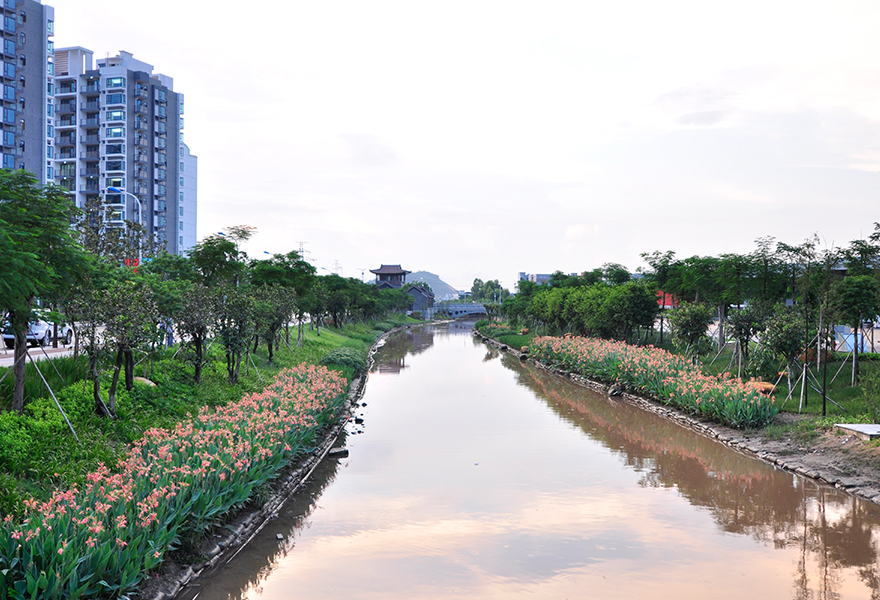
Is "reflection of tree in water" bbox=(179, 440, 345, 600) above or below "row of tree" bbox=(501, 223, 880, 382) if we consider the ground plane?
below

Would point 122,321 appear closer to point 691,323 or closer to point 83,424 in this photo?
point 83,424

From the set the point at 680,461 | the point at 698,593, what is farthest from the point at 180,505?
the point at 680,461

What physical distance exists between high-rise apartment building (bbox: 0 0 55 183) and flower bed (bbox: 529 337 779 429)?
52.3m

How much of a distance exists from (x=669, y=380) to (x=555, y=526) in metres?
12.6

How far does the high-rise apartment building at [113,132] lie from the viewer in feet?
251

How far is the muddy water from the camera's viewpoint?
9008mm

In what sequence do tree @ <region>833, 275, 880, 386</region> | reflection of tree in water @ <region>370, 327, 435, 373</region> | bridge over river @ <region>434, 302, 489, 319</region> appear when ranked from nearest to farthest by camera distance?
tree @ <region>833, 275, 880, 386</region>
reflection of tree in water @ <region>370, 327, 435, 373</region>
bridge over river @ <region>434, 302, 489, 319</region>

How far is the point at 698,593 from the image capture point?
873 cm

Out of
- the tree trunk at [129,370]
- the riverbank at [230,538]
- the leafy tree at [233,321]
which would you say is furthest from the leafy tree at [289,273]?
the riverbank at [230,538]

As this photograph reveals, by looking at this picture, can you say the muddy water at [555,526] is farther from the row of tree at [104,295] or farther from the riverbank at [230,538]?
the row of tree at [104,295]

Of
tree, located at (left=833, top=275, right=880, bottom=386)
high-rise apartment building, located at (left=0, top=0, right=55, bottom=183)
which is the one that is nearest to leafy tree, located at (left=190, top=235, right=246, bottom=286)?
tree, located at (left=833, top=275, right=880, bottom=386)

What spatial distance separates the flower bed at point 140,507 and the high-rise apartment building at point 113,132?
69.1 meters

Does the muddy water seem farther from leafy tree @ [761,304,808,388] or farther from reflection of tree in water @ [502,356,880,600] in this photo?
leafy tree @ [761,304,808,388]

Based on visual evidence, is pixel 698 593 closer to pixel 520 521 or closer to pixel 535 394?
pixel 520 521
